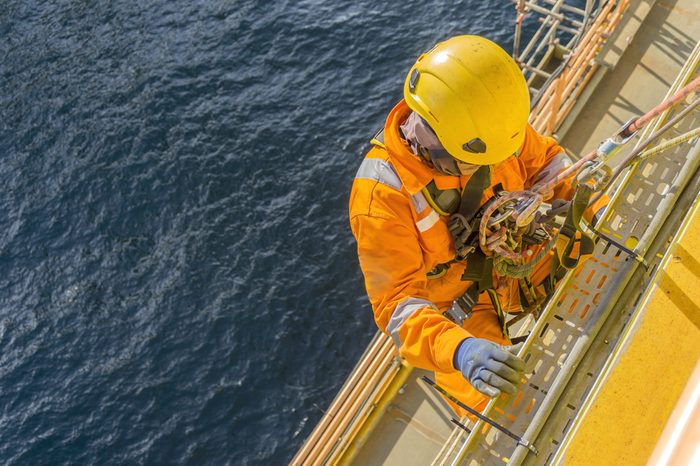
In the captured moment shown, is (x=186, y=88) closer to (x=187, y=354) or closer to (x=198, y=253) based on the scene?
(x=198, y=253)

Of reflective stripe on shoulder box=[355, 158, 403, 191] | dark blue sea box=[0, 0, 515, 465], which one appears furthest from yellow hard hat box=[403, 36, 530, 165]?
dark blue sea box=[0, 0, 515, 465]

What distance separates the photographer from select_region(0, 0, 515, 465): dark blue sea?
1312cm

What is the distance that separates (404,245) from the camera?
5.24 metres

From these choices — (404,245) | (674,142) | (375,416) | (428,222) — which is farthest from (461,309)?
(375,416)

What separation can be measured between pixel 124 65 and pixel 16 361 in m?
9.91

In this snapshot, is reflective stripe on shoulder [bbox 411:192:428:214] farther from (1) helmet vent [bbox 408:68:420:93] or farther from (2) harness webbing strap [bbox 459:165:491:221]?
(1) helmet vent [bbox 408:68:420:93]

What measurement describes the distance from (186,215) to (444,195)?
1160 cm

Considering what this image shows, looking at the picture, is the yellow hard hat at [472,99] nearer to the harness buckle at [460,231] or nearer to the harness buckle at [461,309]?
the harness buckle at [460,231]

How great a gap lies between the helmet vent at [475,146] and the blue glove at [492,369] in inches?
56.5

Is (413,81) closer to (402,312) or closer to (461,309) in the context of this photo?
(402,312)

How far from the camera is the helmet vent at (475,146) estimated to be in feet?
16.3

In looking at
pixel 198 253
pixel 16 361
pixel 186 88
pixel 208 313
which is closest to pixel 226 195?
pixel 198 253

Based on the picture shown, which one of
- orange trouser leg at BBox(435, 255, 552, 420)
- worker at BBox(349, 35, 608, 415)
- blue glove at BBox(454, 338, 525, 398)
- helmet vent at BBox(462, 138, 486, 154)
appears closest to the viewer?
blue glove at BBox(454, 338, 525, 398)

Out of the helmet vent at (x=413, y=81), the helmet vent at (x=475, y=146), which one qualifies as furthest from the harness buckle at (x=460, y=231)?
the helmet vent at (x=413, y=81)
